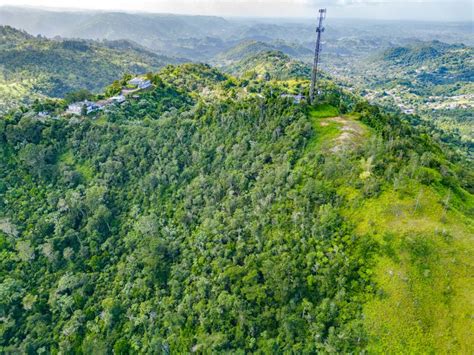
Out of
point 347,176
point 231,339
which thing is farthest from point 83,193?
point 347,176

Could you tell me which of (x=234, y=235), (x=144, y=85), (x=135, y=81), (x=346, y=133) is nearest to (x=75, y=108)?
(x=144, y=85)

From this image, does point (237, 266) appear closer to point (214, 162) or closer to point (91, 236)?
point (214, 162)

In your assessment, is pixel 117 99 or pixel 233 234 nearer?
pixel 233 234

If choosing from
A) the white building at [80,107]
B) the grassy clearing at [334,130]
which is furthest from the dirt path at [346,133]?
the white building at [80,107]

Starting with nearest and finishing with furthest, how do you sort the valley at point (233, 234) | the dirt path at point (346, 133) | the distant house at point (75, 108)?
the valley at point (233, 234), the dirt path at point (346, 133), the distant house at point (75, 108)

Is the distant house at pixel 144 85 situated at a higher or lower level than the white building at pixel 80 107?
higher

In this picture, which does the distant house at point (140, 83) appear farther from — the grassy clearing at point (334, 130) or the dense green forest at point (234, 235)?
the grassy clearing at point (334, 130)

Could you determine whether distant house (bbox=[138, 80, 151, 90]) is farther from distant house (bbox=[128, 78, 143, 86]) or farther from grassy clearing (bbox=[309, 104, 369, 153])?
grassy clearing (bbox=[309, 104, 369, 153])

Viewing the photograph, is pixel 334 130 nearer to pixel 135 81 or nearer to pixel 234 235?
pixel 234 235
